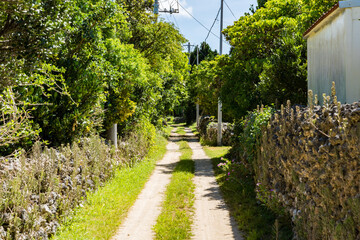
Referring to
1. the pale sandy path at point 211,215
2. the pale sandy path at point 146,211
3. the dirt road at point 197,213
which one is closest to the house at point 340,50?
the pale sandy path at point 211,215

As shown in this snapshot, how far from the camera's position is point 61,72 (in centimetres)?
892

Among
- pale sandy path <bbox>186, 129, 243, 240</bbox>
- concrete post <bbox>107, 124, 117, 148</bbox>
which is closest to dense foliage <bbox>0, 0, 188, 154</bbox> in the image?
concrete post <bbox>107, 124, 117, 148</bbox>

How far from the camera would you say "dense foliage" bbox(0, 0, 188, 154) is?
6.07 m

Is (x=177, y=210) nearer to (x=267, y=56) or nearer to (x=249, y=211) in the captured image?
(x=249, y=211)

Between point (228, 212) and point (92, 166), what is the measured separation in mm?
3983

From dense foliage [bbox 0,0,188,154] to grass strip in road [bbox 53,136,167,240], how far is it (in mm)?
1731

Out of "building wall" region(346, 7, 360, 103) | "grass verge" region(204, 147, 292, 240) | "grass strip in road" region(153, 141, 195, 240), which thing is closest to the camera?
"grass verge" region(204, 147, 292, 240)

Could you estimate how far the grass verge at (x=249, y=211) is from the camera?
6605 mm

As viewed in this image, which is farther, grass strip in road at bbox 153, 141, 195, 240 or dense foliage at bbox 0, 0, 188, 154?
grass strip in road at bbox 153, 141, 195, 240

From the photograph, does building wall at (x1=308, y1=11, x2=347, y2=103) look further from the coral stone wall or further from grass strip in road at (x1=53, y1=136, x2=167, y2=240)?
grass strip in road at (x1=53, y1=136, x2=167, y2=240)

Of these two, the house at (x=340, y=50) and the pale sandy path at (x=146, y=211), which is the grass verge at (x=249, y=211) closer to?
the pale sandy path at (x=146, y=211)

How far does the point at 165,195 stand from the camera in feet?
34.6

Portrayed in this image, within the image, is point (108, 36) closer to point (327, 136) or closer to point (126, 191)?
point (126, 191)

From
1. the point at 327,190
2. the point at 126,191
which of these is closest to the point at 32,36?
the point at 327,190
